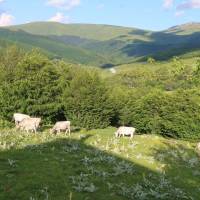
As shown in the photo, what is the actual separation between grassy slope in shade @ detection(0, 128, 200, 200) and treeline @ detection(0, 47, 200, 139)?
97.9ft

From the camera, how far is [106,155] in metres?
36.5

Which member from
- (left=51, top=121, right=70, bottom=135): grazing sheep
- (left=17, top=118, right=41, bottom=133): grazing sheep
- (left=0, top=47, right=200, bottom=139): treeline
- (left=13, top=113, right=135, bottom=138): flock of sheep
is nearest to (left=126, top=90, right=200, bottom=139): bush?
(left=0, top=47, right=200, bottom=139): treeline

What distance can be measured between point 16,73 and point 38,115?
8.36m

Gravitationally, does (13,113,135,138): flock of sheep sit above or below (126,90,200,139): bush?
above

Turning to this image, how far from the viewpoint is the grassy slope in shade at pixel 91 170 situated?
23922 mm

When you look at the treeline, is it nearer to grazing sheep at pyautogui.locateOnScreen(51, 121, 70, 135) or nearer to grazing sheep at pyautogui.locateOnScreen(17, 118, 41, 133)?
grazing sheep at pyautogui.locateOnScreen(51, 121, 70, 135)

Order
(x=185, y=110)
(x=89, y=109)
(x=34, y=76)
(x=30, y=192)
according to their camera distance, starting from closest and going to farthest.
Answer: (x=30, y=192) → (x=34, y=76) → (x=89, y=109) → (x=185, y=110)

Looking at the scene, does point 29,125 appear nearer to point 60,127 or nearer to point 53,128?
point 53,128

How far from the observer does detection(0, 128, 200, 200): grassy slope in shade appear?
23.9 metres

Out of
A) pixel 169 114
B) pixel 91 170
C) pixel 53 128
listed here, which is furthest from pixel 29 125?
pixel 169 114

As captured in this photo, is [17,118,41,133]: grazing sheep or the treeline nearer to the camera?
[17,118,41,133]: grazing sheep

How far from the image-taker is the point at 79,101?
258 ft

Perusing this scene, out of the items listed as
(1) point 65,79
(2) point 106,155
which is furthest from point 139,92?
(2) point 106,155

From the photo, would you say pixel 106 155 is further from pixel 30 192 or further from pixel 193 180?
pixel 30 192
